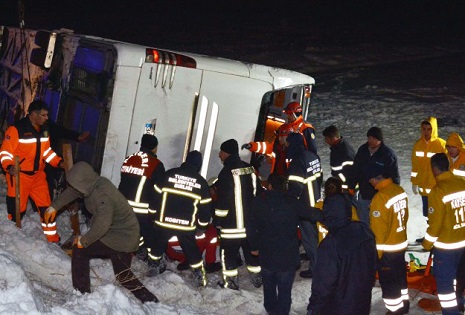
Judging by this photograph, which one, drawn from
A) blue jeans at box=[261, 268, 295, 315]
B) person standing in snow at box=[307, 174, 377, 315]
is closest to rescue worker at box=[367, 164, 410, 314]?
blue jeans at box=[261, 268, 295, 315]

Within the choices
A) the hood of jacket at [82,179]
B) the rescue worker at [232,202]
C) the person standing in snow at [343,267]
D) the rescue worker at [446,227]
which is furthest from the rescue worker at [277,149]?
the person standing in snow at [343,267]

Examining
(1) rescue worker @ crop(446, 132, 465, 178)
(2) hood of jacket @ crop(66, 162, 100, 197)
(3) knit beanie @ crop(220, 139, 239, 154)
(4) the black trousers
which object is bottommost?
(4) the black trousers

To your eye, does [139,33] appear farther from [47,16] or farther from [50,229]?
[50,229]

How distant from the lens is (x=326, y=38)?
24219mm

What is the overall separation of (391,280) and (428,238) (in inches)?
22.4

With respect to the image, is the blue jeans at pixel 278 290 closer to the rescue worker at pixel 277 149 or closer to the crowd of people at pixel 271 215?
the crowd of people at pixel 271 215

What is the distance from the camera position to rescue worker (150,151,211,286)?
745 centimetres

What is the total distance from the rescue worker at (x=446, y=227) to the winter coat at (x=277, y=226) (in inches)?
44.1

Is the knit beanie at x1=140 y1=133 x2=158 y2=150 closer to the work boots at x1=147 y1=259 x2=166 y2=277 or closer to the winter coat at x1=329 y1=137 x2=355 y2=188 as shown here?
the work boots at x1=147 y1=259 x2=166 y2=277

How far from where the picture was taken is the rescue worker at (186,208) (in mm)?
7449

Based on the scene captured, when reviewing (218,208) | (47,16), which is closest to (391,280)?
(218,208)

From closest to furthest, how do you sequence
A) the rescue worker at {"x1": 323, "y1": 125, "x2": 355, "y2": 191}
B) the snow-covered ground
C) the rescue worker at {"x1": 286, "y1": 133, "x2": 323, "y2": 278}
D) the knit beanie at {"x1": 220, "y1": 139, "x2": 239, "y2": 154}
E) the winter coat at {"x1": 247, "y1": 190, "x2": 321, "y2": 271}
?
the snow-covered ground, the winter coat at {"x1": 247, "y1": 190, "x2": 321, "y2": 271}, the knit beanie at {"x1": 220, "y1": 139, "x2": 239, "y2": 154}, the rescue worker at {"x1": 286, "y1": 133, "x2": 323, "y2": 278}, the rescue worker at {"x1": 323, "y1": 125, "x2": 355, "y2": 191}

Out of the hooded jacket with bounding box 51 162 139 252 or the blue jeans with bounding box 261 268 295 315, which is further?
the blue jeans with bounding box 261 268 295 315

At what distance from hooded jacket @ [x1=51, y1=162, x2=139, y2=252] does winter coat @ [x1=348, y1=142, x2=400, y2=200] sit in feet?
10.3
